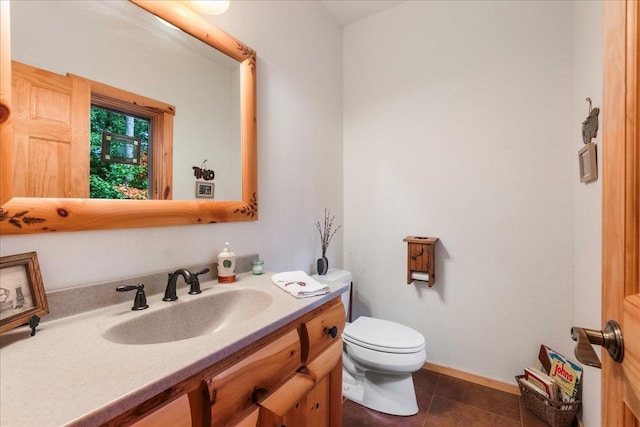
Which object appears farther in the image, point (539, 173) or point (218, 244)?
point (539, 173)

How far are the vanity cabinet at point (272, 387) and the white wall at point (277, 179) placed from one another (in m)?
0.58

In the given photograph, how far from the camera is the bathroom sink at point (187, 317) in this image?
0.84m

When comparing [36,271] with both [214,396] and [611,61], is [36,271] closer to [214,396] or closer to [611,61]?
→ [214,396]

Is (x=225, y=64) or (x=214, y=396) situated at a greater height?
(x=225, y=64)

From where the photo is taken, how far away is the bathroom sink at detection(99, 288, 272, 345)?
837 millimetres

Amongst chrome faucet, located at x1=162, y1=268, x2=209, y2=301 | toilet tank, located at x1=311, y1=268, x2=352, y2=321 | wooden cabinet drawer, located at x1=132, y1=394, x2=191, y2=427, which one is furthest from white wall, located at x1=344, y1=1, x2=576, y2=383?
wooden cabinet drawer, located at x1=132, y1=394, x2=191, y2=427

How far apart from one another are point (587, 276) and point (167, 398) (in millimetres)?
1807

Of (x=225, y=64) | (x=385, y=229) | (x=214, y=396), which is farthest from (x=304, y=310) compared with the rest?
(x=385, y=229)

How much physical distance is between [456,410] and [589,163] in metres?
1.49

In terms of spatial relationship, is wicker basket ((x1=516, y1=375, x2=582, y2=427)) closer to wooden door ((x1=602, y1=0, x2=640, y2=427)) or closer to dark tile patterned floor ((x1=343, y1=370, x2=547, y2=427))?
dark tile patterned floor ((x1=343, y1=370, x2=547, y2=427))

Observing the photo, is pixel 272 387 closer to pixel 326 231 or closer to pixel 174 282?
pixel 174 282

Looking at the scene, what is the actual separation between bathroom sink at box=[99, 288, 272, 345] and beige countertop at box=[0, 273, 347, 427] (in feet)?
0.12

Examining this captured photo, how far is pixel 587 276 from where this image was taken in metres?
1.36

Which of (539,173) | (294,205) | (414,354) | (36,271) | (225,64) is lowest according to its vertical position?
(414,354)
